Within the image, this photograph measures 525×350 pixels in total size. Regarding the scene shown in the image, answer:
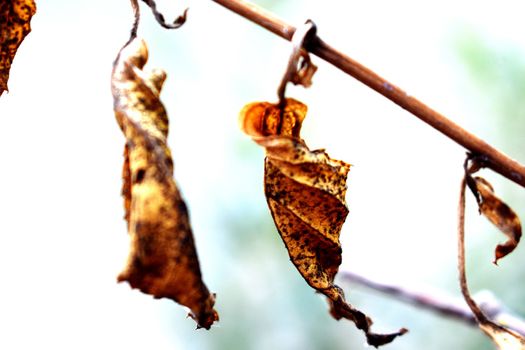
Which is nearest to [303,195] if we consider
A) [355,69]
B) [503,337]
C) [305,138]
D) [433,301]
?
[355,69]

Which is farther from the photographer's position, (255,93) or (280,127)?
(255,93)

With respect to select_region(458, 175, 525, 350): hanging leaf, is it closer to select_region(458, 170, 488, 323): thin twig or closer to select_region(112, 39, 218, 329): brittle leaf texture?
select_region(458, 170, 488, 323): thin twig

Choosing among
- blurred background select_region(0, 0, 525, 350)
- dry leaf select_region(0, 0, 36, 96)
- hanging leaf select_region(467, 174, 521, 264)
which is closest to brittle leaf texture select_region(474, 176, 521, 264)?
hanging leaf select_region(467, 174, 521, 264)

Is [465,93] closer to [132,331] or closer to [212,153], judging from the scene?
[212,153]

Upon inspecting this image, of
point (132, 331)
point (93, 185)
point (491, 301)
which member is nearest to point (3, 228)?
point (93, 185)

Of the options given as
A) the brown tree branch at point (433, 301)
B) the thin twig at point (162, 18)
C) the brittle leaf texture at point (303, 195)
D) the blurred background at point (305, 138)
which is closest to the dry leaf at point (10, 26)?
the thin twig at point (162, 18)

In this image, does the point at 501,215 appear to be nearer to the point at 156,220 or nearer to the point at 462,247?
the point at 462,247
